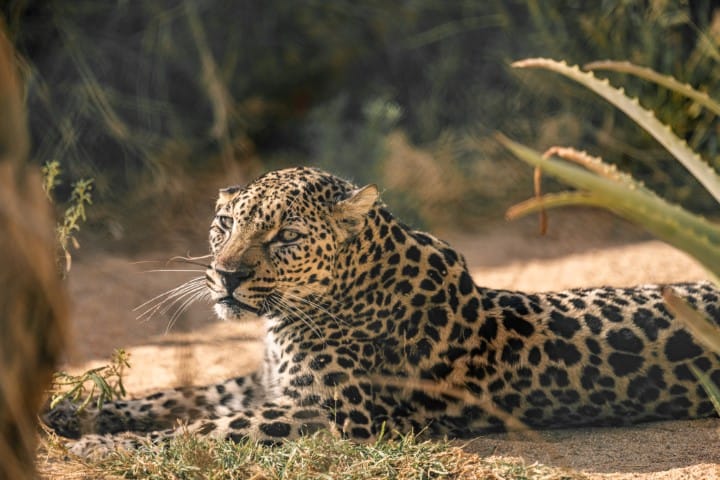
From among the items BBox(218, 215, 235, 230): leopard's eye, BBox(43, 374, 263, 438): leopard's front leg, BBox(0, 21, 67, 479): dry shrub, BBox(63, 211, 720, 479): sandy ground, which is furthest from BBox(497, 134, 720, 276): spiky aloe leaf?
BBox(43, 374, 263, 438): leopard's front leg

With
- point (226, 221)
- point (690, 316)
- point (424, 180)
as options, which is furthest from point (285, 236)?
point (424, 180)

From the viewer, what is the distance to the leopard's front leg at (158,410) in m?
5.54

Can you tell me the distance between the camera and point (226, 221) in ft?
17.6

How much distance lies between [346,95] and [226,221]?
243 inches

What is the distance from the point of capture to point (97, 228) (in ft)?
29.9

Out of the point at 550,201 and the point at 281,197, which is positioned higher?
the point at 281,197

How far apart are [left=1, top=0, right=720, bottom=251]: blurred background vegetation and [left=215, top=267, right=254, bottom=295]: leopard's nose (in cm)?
398

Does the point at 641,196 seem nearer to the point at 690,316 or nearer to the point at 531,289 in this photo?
the point at 690,316

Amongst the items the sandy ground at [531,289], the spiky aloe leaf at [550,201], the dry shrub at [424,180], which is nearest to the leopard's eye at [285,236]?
the sandy ground at [531,289]

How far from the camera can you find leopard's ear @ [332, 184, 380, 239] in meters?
5.22

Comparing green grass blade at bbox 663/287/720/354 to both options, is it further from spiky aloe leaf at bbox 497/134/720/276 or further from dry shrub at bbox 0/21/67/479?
dry shrub at bbox 0/21/67/479

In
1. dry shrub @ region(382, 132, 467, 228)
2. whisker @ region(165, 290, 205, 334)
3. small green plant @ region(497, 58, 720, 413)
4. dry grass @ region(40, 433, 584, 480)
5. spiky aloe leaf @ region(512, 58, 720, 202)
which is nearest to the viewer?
small green plant @ region(497, 58, 720, 413)

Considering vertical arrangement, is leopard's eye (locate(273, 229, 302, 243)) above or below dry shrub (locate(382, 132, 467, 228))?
below

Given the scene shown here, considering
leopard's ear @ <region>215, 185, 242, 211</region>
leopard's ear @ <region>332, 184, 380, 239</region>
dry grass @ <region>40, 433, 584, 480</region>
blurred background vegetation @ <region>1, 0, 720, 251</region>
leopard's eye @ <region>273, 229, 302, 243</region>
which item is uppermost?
blurred background vegetation @ <region>1, 0, 720, 251</region>
